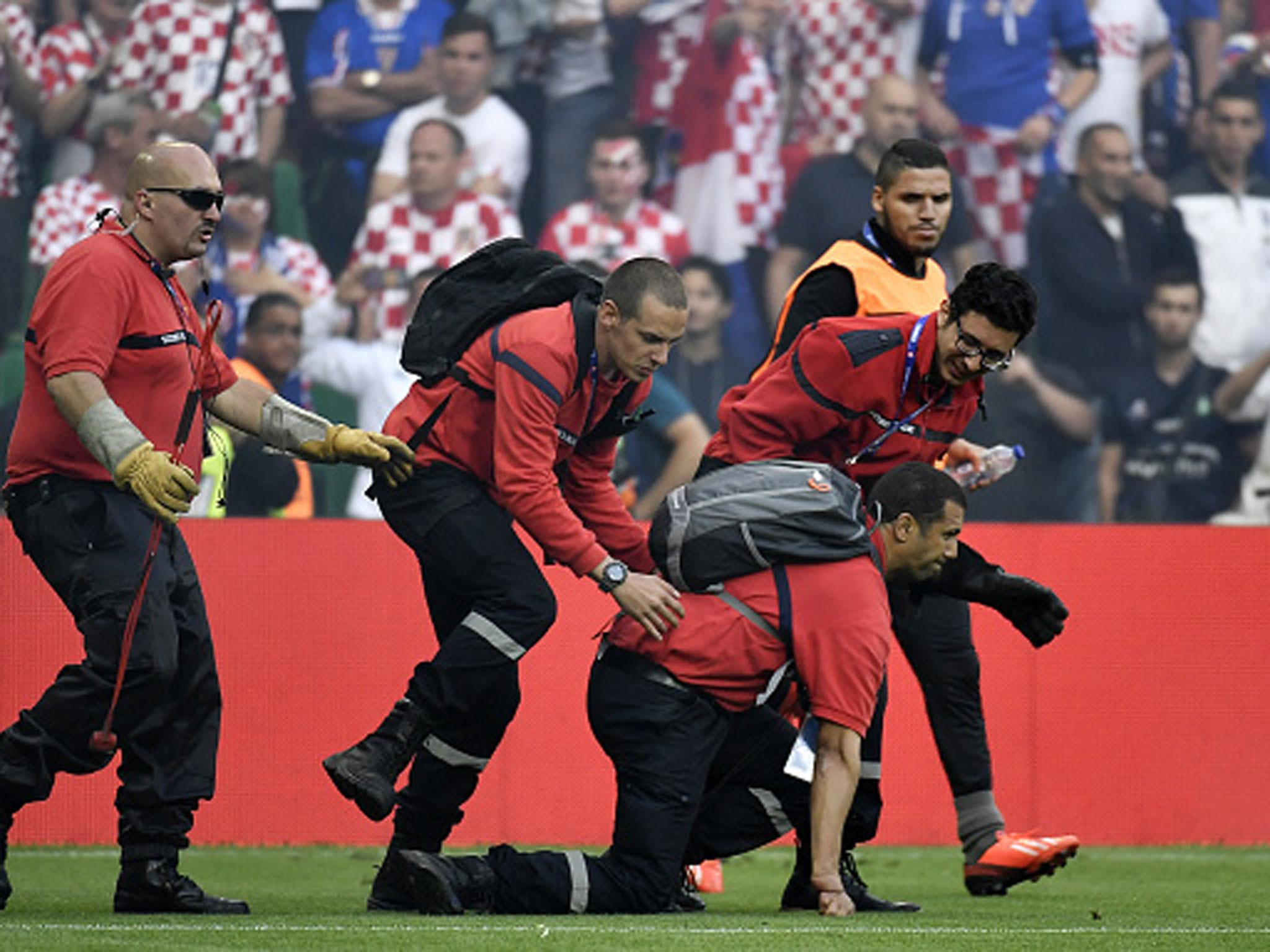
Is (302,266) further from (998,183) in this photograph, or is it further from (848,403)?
(848,403)

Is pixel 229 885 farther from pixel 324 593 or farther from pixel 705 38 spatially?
pixel 705 38

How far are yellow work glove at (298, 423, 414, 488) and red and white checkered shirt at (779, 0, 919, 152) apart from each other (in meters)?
5.40

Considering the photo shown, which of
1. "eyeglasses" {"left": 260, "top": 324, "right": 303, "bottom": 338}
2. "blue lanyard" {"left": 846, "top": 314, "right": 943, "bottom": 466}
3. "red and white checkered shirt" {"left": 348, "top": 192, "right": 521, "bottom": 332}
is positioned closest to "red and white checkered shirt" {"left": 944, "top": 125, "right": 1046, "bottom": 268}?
"red and white checkered shirt" {"left": 348, "top": 192, "right": 521, "bottom": 332}

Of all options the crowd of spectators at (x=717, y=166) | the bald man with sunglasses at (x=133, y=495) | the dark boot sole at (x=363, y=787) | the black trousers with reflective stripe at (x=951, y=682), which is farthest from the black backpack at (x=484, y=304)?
the crowd of spectators at (x=717, y=166)

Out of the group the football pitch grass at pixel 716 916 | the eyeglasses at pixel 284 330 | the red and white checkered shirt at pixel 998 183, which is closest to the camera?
the football pitch grass at pixel 716 916

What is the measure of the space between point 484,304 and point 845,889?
1.83 metres

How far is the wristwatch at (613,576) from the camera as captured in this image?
580 centimetres

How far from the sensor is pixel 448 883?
18.5 feet

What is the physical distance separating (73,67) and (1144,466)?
17.5 feet

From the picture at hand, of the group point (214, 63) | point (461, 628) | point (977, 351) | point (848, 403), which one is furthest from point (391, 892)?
point (214, 63)

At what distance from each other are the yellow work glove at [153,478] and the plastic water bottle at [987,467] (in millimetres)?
2335

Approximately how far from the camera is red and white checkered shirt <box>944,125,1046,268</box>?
36.6 feet

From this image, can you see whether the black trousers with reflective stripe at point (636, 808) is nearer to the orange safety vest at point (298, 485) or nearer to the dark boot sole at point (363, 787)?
the dark boot sole at point (363, 787)

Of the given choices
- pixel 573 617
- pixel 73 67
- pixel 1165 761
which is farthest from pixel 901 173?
pixel 73 67
